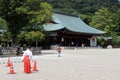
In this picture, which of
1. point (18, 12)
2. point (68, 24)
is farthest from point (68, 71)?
point (68, 24)

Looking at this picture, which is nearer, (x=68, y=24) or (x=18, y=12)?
(x=18, y=12)

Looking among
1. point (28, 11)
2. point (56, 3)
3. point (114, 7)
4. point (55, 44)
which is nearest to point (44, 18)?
point (28, 11)

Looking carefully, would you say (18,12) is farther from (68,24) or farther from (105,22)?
(105,22)

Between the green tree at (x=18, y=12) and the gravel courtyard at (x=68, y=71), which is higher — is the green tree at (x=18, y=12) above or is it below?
above

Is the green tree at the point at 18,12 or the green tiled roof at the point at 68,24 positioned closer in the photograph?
the green tree at the point at 18,12

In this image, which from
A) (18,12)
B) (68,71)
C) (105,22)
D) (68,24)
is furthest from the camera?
(105,22)

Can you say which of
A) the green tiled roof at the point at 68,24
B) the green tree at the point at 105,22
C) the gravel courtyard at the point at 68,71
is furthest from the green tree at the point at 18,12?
the green tree at the point at 105,22

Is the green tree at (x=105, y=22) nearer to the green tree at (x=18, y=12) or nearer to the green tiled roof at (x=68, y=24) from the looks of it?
the green tiled roof at (x=68, y=24)

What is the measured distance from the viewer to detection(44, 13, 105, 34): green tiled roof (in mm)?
63125

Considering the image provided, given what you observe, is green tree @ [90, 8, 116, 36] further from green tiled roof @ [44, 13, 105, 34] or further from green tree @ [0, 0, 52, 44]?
green tree @ [0, 0, 52, 44]

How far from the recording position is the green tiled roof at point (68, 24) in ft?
207

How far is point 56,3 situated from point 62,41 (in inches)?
2786

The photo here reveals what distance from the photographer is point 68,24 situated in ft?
226

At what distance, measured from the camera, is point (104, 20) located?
85625 millimetres
